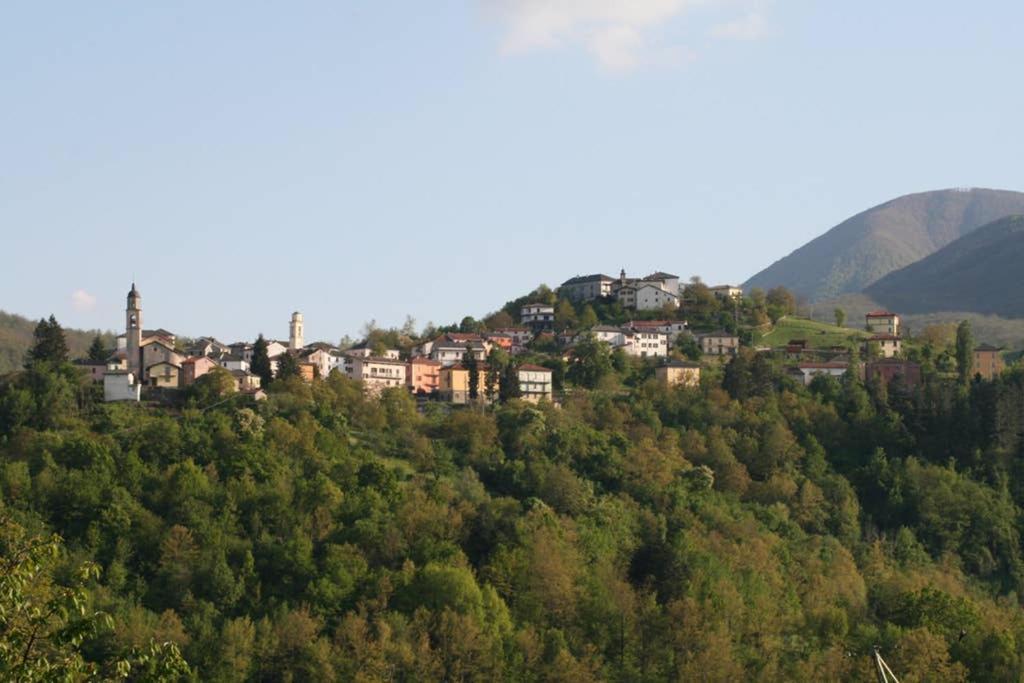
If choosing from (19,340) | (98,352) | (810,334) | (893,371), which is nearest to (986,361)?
(893,371)

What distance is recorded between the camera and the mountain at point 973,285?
539ft

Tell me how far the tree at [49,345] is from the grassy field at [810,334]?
43.7 metres

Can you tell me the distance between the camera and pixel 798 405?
76188mm

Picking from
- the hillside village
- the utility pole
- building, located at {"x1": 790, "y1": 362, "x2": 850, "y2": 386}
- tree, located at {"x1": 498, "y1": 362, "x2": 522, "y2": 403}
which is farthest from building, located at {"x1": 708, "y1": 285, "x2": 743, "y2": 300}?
the utility pole

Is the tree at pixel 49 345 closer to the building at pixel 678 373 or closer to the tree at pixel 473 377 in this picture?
the tree at pixel 473 377

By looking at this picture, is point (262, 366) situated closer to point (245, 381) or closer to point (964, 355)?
point (245, 381)

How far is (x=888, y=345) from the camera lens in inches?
3595

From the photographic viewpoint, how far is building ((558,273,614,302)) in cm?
10338

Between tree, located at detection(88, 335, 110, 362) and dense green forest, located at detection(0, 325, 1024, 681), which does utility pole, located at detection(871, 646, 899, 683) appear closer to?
dense green forest, located at detection(0, 325, 1024, 681)

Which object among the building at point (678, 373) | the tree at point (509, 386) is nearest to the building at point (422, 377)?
the tree at point (509, 386)

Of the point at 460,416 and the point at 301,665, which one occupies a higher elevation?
the point at 460,416

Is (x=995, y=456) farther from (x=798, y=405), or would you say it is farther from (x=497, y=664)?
(x=497, y=664)

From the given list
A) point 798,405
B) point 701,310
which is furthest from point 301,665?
point 701,310

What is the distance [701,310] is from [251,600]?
54.1 m
